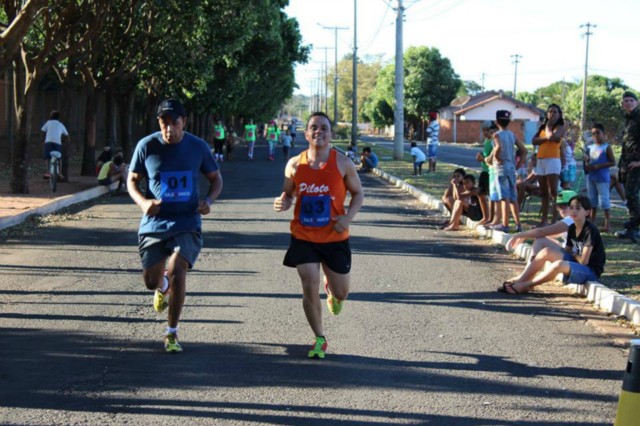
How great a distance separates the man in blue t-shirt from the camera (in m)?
6.82

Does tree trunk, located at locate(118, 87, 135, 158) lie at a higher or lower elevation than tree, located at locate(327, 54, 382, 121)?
lower

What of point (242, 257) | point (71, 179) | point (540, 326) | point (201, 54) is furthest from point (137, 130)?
point (540, 326)

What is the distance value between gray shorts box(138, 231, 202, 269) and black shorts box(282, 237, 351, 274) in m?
0.72

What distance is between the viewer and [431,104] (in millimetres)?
94938

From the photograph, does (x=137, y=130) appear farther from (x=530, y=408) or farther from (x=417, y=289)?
(x=530, y=408)

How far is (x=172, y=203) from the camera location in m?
6.84

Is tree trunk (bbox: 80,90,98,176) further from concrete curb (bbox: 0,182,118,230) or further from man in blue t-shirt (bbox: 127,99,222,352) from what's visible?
man in blue t-shirt (bbox: 127,99,222,352)

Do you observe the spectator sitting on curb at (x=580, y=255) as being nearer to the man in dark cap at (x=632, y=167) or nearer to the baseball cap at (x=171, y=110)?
the man in dark cap at (x=632, y=167)

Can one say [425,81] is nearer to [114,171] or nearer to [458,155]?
[458,155]

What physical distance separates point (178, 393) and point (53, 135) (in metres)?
15.3

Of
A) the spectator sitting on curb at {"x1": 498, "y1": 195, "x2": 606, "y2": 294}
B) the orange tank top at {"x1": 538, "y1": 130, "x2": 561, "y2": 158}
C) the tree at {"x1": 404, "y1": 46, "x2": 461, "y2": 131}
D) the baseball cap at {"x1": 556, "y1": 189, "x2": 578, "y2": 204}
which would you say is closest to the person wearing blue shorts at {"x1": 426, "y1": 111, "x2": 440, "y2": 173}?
the orange tank top at {"x1": 538, "y1": 130, "x2": 561, "y2": 158}

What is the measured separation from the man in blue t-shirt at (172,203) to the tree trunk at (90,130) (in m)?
18.1

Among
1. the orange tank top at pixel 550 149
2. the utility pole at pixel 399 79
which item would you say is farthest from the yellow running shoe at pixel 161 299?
the utility pole at pixel 399 79

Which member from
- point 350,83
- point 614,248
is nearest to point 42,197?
point 614,248
